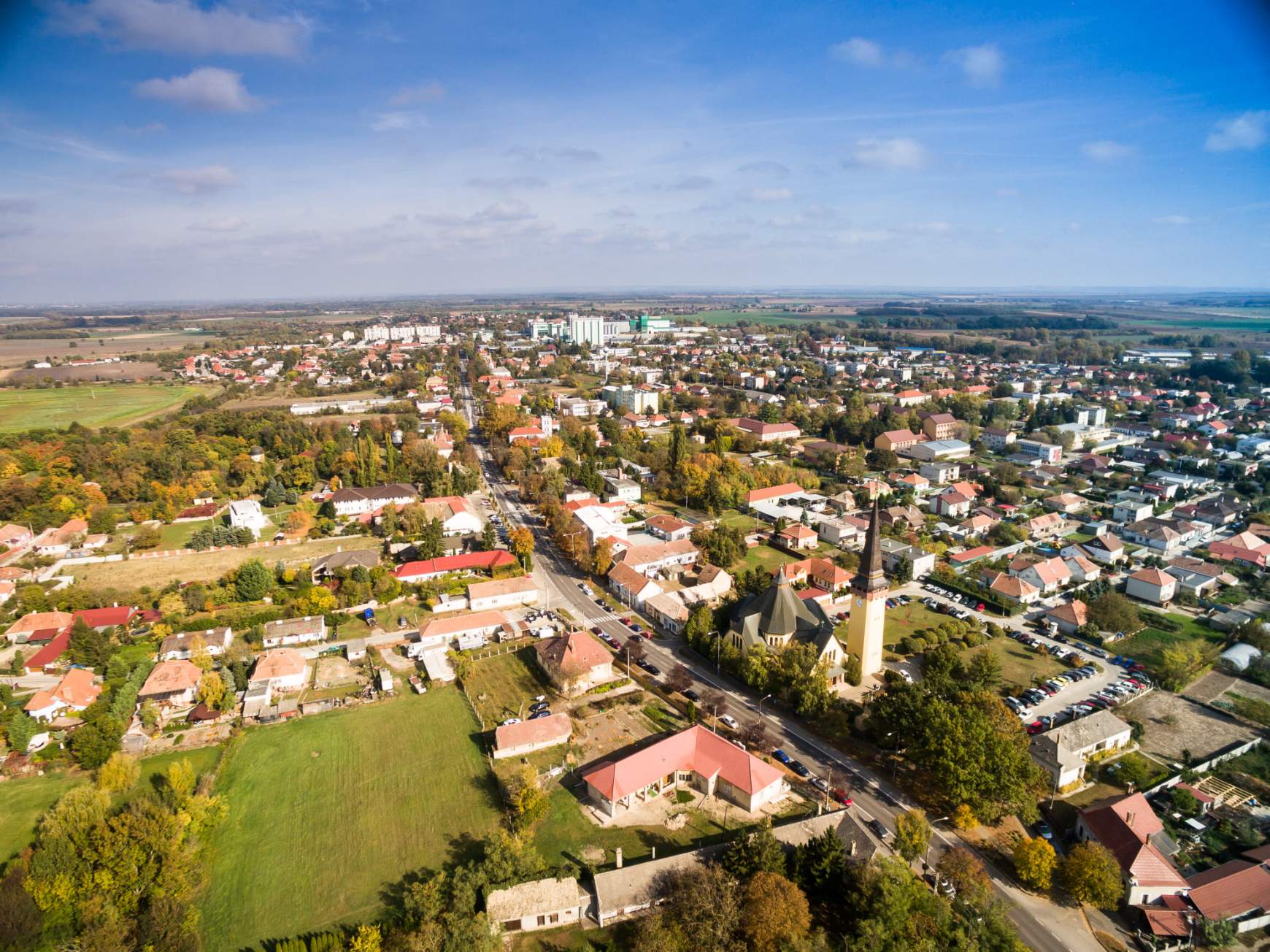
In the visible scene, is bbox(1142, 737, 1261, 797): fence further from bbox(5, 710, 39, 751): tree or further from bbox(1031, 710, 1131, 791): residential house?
bbox(5, 710, 39, 751): tree

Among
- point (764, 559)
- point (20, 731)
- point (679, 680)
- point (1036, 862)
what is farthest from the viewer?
point (764, 559)

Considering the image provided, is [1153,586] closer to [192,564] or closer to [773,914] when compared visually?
[773,914]

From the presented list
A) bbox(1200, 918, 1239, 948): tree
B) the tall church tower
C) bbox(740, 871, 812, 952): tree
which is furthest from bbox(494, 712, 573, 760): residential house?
bbox(1200, 918, 1239, 948): tree

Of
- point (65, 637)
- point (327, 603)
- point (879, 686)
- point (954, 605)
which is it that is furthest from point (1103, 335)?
point (65, 637)

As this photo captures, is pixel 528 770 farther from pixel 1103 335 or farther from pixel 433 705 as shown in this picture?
pixel 1103 335

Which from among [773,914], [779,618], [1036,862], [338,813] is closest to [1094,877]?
[1036,862]
